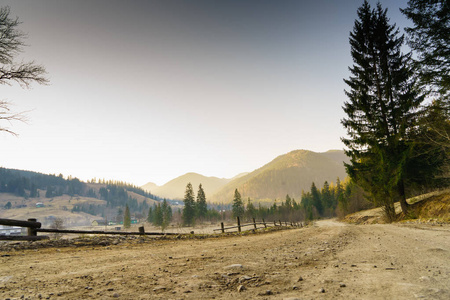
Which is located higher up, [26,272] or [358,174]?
[358,174]

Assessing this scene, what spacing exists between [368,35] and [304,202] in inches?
4626

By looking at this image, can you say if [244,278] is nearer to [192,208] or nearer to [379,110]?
[379,110]

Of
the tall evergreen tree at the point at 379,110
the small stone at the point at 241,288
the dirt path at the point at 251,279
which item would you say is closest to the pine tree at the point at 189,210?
the tall evergreen tree at the point at 379,110

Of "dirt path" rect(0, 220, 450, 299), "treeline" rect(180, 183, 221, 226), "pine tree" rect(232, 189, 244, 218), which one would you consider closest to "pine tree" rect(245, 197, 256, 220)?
"pine tree" rect(232, 189, 244, 218)

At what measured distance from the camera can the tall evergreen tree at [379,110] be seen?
634 inches

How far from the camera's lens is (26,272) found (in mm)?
4402

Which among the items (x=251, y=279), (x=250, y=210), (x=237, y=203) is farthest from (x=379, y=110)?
(x=250, y=210)

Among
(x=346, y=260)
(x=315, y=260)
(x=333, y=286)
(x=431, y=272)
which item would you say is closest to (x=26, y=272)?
(x=333, y=286)

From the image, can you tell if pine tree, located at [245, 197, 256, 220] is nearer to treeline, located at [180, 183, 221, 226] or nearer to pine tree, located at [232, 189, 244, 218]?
pine tree, located at [232, 189, 244, 218]

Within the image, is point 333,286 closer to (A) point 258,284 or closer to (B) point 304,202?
(A) point 258,284

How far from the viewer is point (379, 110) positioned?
17531 millimetres

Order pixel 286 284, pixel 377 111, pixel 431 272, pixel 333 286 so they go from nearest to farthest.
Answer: pixel 333 286 < pixel 286 284 < pixel 431 272 < pixel 377 111

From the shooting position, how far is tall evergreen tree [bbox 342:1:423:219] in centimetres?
1609

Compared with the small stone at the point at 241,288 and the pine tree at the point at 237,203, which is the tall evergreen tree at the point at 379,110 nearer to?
the small stone at the point at 241,288
